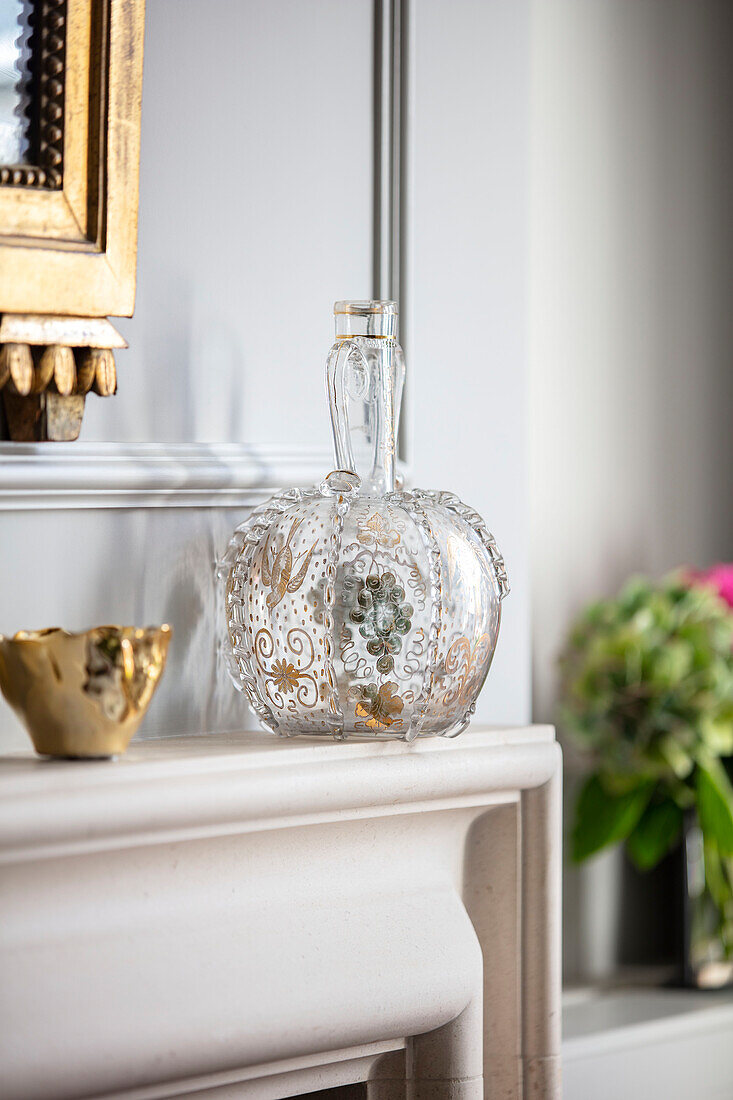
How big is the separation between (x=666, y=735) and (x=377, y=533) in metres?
0.84

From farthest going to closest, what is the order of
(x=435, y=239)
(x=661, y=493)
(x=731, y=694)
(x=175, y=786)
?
(x=661, y=493) < (x=731, y=694) < (x=435, y=239) < (x=175, y=786)

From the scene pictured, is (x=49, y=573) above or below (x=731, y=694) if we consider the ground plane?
above

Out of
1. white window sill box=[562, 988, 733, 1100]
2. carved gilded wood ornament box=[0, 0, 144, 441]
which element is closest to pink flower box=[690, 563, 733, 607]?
white window sill box=[562, 988, 733, 1100]

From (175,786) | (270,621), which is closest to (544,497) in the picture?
(270,621)

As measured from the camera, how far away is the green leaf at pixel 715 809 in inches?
60.9

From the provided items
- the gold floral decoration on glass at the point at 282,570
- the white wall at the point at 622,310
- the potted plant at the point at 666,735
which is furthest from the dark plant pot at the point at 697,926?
the gold floral decoration on glass at the point at 282,570

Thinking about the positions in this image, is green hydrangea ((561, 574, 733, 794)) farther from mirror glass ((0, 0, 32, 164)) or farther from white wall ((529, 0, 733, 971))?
mirror glass ((0, 0, 32, 164))

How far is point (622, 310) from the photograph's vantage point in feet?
5.79

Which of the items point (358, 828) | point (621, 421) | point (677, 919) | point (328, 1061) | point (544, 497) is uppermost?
point (621, 421)

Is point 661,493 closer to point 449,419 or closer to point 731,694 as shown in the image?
point 731,694

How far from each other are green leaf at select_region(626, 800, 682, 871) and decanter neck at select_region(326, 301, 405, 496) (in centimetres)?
88

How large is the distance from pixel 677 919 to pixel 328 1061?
0.87 meters

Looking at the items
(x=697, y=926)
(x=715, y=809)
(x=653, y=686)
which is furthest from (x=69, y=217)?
(x=697, y=926)

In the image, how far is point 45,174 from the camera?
80 centimetres
